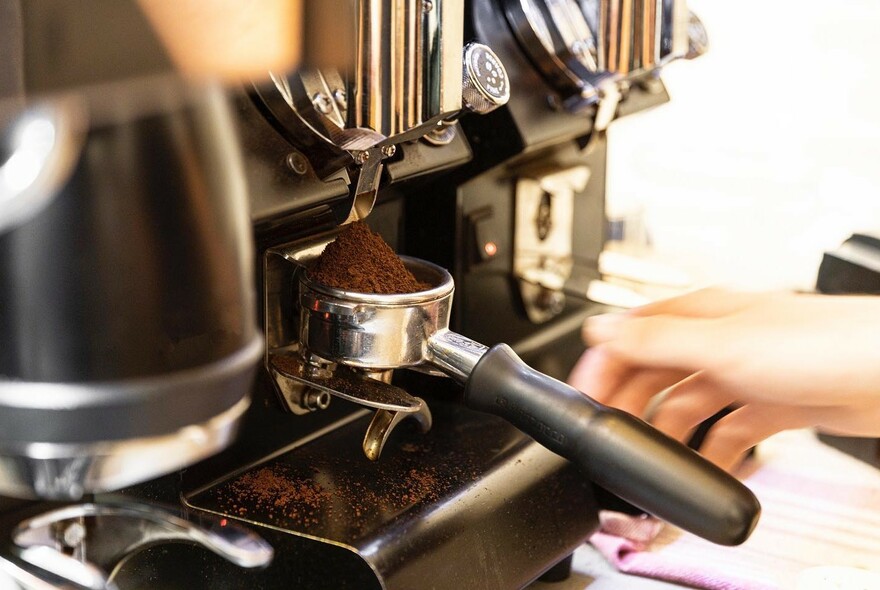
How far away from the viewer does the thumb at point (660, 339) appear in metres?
0.48

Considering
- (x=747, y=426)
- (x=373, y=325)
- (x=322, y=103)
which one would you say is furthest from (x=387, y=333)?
(x=747, y=426)

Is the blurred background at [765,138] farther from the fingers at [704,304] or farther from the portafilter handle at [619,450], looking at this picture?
the portafilter handle at [619,450]

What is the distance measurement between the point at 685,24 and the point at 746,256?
0.53m

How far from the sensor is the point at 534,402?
16.8 inches

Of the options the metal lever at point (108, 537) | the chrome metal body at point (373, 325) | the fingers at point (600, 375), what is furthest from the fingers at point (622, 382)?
the metal lever at point (108, 537)

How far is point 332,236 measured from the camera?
0.53 meters

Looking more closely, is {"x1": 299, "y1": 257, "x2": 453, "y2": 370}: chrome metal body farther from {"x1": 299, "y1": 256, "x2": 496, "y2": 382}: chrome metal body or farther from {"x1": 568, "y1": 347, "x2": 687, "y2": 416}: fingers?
{"x1": 568, "y1": 347, "x2": 687, "y2": 416}: fingers

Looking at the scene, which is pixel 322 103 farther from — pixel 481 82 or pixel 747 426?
pixel 747 426

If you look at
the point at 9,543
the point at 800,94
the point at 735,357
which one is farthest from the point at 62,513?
the point at 800,94

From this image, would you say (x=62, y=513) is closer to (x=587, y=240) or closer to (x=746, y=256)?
(x=587, y=240)

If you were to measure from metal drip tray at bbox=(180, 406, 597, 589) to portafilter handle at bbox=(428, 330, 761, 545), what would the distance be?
0.28 feet

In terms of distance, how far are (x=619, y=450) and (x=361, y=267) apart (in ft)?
0.51

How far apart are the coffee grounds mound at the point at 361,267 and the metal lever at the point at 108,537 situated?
130 mm

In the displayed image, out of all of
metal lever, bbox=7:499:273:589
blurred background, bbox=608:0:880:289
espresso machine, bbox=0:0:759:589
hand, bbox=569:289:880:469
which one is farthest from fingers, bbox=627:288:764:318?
blurred background, bbox=608:0:880:289
